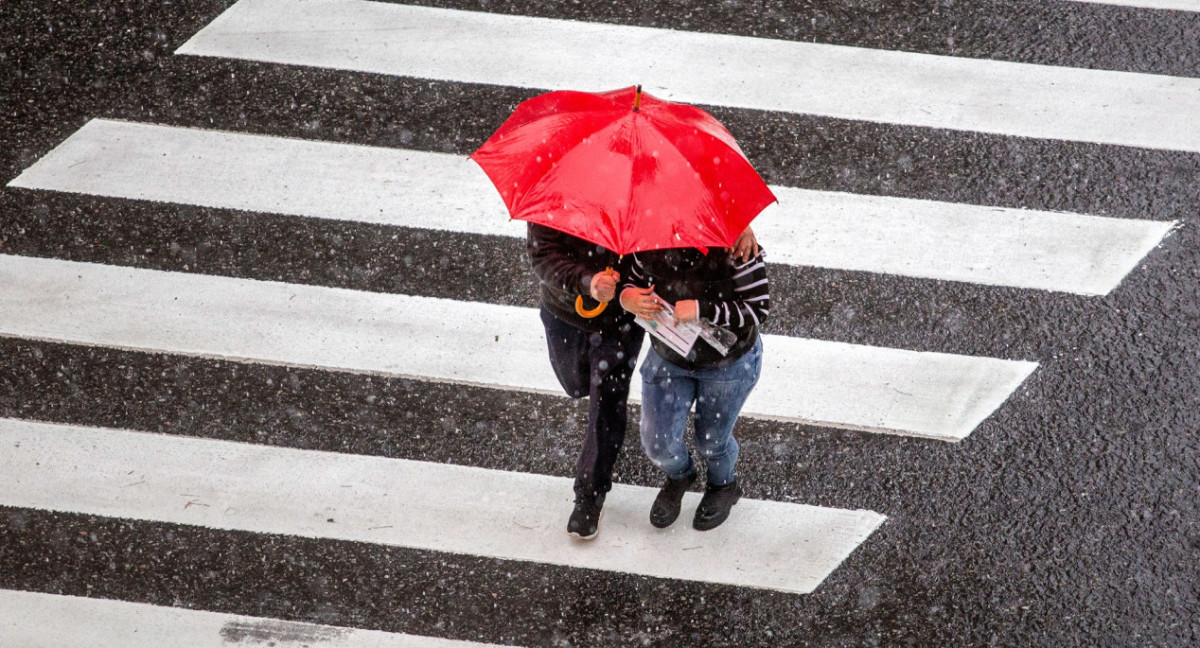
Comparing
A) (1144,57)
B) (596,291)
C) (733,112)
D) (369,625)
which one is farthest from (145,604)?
(1144,57)

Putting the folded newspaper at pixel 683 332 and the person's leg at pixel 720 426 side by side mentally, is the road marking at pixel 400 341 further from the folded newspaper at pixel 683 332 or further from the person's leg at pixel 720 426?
the folded newspaper at pixel 683 332

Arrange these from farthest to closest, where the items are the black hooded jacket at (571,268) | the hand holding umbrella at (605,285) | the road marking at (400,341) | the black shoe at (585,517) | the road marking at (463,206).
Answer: the road marking at (463,206) < the road marking at (400,341) < the black shoe at (585,517) < the black hooded jacket at (571,268) < the hand holding umbrella at (605,285)

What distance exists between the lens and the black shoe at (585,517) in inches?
166

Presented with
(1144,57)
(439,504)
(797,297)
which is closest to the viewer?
(439,504)

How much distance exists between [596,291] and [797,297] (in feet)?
6.47

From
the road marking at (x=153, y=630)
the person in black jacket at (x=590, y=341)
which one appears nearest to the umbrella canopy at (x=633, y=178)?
the person in black jacket at (x=590, y=341)

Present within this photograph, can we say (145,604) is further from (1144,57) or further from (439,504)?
(1144,57)

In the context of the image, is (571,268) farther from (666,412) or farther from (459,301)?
(459,301)

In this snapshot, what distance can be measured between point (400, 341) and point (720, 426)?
170 cm

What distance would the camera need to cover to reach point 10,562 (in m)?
4.29

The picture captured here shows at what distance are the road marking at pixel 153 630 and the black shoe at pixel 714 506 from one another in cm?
93

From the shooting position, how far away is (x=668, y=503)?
4293mm

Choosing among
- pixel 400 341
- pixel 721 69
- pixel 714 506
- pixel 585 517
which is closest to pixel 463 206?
pixel 400 341

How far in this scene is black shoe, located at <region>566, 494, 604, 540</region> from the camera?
4219 millimetres
